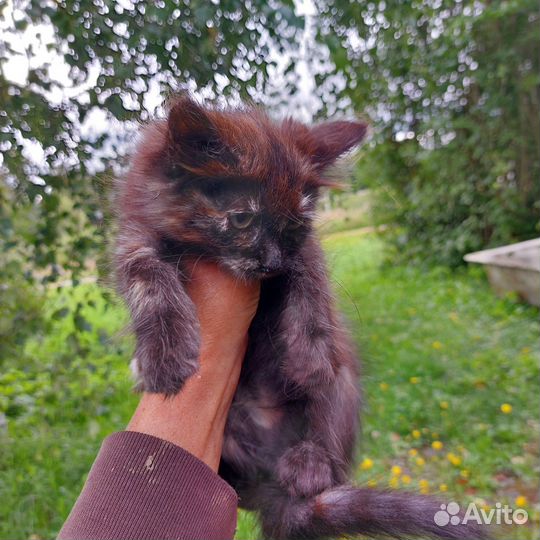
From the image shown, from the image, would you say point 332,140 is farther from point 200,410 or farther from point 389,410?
point 389,410

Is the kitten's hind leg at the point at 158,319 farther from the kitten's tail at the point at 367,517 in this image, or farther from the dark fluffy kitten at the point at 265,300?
the kitten's tail at the point at 367,517

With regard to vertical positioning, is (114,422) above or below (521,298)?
above

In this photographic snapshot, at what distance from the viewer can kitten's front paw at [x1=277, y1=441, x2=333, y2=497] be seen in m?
1.88

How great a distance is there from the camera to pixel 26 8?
2303 mm

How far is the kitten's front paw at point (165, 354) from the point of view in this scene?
1575mm

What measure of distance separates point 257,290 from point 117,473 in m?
0.72

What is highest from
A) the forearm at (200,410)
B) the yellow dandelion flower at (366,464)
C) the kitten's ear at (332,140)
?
the kitten's ear at (332,140)

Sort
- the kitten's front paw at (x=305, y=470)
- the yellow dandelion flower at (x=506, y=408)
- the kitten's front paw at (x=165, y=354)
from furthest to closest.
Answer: the yellow dandelion flower at (x=506, y=408), the kitten's front paw at (x=305, y=470), the kitten's front paw at (x=165, y=354)

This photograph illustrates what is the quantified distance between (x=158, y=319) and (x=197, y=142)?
56 centimetres

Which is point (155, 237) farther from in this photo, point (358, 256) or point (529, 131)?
point (358, 256)

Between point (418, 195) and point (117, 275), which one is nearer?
point (117, 275)

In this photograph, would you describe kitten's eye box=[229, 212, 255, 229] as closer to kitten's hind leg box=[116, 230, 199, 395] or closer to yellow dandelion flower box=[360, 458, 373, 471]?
kitten's hind leg box=[116, 230, 199, 395]

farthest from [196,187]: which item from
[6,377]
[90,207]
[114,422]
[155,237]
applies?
[6,377]

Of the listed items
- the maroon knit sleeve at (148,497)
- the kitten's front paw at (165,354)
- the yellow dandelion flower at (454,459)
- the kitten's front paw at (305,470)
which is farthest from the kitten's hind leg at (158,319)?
the yellow dandelion flower at (454,459)
